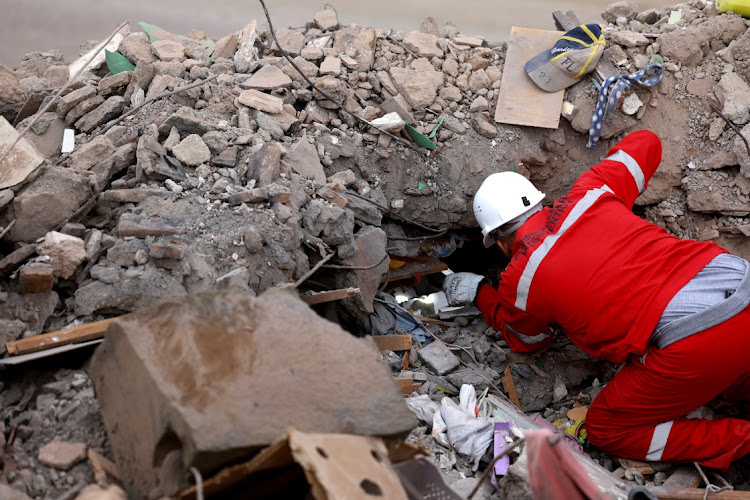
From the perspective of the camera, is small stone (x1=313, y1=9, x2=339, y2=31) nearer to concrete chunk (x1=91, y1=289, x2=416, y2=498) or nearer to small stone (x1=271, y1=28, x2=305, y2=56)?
small stone (x1=271, y1=28, x2=305, y2=56)

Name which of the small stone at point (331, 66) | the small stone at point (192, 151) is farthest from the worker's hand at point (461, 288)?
the small stone at point (192, 151)

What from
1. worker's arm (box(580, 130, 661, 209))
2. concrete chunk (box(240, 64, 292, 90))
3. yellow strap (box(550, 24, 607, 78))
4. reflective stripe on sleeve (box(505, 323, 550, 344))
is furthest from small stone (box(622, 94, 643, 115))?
concrete chunk (box(240, 64, 292, 90))

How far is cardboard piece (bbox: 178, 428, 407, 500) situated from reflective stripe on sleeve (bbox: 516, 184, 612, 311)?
1723mm

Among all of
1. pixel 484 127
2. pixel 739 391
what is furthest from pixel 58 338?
pixel 739 391

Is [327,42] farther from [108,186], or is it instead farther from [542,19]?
[542,19]

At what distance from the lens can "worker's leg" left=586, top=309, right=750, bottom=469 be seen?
2988 millimetres

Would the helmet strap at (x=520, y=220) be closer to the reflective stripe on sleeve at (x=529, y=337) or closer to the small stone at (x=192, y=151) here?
the reflective stripe on sleeve at (x=529, y=337)

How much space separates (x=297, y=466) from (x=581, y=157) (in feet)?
11.4

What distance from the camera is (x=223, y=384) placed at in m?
1.74

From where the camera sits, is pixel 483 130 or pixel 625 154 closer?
pixel 625 154

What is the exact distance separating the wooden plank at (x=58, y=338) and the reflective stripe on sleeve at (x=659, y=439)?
110 inches

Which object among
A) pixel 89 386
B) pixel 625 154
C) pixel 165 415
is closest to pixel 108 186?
pixel 89 386

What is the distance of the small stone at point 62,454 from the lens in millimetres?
1961

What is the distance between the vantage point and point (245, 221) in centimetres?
301
